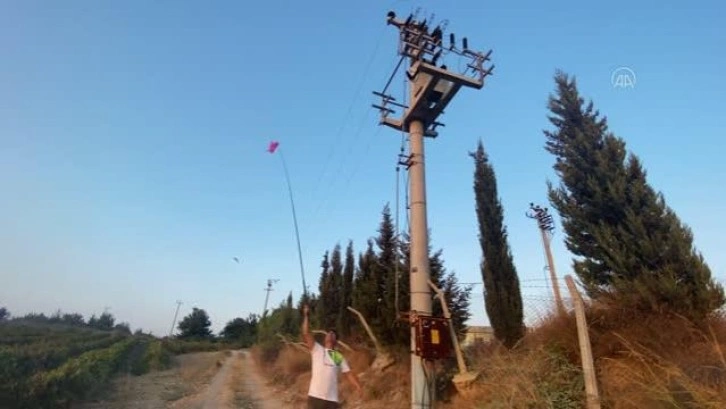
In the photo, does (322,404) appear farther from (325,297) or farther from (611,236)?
(325,297)

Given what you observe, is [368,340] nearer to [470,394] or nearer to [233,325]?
[470,394]

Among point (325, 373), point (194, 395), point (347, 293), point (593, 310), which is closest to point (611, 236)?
point (593, 310)

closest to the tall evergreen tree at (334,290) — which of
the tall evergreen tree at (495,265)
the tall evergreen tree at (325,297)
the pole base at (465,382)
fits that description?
the tall evergreen tree at (325,297)

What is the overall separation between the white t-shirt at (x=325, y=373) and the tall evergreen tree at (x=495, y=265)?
6.36m

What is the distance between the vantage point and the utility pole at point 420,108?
671cm

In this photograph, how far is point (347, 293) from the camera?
2092cm

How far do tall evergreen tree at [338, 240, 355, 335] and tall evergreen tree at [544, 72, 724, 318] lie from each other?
11.6 metres

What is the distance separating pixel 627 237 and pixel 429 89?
4.58m

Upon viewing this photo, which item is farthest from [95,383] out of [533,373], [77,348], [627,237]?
[627,237]

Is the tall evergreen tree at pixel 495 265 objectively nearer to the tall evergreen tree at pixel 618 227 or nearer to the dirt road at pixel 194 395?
the tall evergreen tree at pixel 618 227

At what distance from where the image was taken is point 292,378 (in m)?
18.5

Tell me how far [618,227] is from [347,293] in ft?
47.3

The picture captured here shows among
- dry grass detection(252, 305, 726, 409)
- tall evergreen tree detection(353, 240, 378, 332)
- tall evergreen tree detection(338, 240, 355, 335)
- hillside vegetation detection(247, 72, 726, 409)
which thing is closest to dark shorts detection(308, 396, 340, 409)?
hillside vegetation detection(247, 72, 726, 409)

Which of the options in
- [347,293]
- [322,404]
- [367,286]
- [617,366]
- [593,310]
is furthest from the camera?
[347,293]
